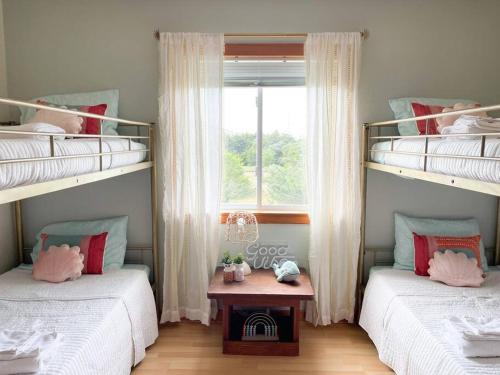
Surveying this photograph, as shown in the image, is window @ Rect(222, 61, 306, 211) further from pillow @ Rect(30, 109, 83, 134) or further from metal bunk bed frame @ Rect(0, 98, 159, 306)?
pillow @ Rect(30, 109, 83, 134)

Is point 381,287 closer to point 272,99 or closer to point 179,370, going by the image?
point 179,370

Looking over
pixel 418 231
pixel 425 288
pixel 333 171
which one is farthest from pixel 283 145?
pixel 425 288

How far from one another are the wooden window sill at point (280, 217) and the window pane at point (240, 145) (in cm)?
17

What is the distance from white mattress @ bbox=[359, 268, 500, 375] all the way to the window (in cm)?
99

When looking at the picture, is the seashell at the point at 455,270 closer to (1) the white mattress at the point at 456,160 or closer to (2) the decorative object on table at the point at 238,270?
(1) the white mattress at the point at 456,160

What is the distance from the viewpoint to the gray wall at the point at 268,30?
115 inches

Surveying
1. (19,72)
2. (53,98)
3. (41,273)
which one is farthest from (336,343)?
(19,72)

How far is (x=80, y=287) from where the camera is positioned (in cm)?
250

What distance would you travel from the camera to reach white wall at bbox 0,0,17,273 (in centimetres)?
296

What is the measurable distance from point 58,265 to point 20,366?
3.86 ft

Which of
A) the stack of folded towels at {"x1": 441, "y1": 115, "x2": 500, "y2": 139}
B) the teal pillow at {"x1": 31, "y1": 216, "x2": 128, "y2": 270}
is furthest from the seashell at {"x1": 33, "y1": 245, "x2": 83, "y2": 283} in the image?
the stack of folded towels at {"x1": 441, "y1": 115, "x2": 500, "y2": 139}

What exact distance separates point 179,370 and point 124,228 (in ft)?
3.88

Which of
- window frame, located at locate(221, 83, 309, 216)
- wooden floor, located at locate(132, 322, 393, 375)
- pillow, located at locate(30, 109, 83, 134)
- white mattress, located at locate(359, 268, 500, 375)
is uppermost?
pillow, located at locate(30, 109, 83, 134)

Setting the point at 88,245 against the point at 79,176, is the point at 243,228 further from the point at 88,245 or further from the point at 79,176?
the point at 79,176
